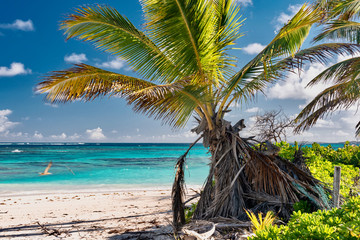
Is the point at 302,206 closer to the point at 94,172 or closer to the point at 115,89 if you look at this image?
the point at 115,89

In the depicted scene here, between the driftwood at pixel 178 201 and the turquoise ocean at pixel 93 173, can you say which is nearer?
the driftwood at pixel 178 201

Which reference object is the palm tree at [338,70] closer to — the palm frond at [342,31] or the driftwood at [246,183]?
the palm frond at [342,31]

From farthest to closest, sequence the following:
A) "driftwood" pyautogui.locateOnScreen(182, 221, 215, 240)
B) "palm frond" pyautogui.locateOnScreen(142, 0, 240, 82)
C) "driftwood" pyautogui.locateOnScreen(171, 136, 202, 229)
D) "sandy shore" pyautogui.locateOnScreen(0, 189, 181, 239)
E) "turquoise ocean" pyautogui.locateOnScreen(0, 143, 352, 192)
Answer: "turquoise ocean" pyautogui.locateOnScreen(0, 143, 352, 192) < "sandy shore" pyautogui.locateOnScreen(0, 189, 181, 239) < "driftwood" pyautogui.locateOnScreen(171, 136, 202, 229) < "palm frond" pyautogui.locateOnScreen(142, 0, 240, 82) < "driftwood" pyautogui.locateOnScreen(182, 221, 215, 240)

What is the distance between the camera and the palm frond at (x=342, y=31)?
6141 mm

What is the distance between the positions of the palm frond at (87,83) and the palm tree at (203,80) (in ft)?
0.05

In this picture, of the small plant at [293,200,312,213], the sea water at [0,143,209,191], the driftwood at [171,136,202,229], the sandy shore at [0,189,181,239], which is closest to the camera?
the small plant at [293,200,312,213]

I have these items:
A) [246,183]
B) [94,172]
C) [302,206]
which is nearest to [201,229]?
[246,183]

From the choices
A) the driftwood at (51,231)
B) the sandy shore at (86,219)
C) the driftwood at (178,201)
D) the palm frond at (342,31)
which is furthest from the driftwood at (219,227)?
the palm frond at (342,31)

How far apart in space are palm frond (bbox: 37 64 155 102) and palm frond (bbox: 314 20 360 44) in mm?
4587

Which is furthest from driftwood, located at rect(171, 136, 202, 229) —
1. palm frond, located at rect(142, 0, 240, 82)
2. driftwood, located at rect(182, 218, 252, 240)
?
palm frond, located at rect(142, 0, 240, 82)

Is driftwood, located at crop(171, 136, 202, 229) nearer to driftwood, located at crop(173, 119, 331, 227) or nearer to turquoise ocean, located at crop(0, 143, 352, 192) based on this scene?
driftwood, located at crop(173, 119, 331, 227)

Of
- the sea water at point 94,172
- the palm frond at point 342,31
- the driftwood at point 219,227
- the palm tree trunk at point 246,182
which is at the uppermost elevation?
the palm frond at point 342,31

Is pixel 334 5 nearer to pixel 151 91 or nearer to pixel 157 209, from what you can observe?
pixel 151 91

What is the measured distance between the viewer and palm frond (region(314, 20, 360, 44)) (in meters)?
6.14
